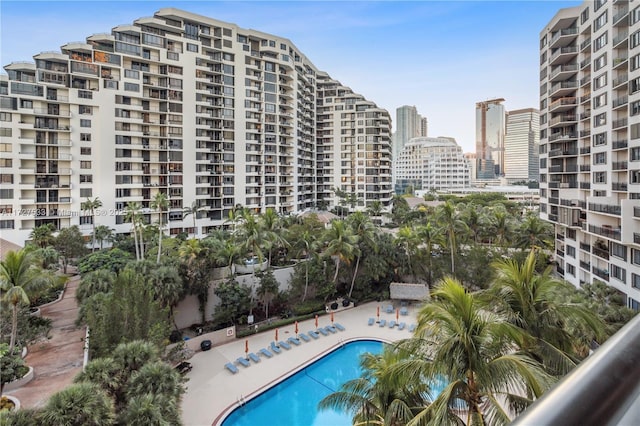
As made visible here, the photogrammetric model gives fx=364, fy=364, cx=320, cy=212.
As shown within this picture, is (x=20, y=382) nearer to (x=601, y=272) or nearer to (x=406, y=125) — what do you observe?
(x=601, y=272)

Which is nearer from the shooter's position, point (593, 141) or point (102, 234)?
point (593, 141)

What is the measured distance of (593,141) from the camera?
77.2ft

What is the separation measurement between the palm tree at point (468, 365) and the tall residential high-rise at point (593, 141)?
19.1 meters

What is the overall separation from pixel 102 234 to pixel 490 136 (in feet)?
568

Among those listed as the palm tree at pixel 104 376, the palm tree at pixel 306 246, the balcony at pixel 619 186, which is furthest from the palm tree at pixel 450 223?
the palm tree at pixel 104 376

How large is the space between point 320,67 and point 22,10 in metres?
67.8

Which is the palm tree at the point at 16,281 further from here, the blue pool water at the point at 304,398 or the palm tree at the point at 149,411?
the blue pool water at the point at 304,398

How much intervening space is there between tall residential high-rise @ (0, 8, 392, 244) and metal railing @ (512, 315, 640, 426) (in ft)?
128

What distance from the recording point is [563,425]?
0.67m

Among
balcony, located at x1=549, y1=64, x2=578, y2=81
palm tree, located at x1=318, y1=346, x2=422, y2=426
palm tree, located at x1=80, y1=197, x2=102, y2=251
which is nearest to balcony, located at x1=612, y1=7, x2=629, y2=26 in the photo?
balcony, located at x1=549, y1=64, x2=578, y2=81

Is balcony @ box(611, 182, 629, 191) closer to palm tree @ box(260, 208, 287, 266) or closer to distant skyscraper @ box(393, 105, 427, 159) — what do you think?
palm tree @ box(260, 208, 287, 266)

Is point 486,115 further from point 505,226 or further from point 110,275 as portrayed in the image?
point 110,275

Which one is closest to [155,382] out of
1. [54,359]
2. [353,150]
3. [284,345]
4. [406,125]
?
[54,359]

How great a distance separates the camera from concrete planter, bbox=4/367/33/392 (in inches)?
450
